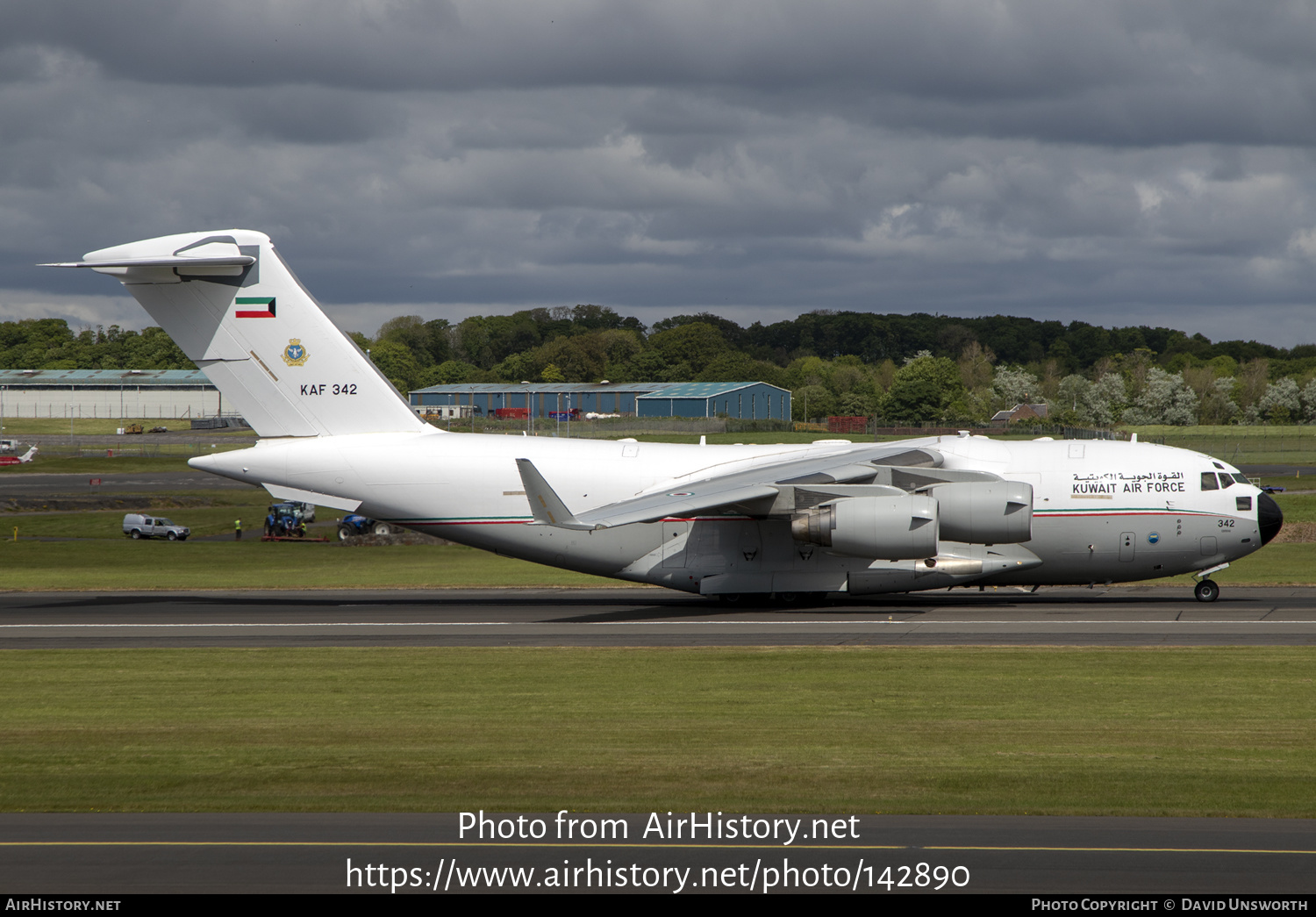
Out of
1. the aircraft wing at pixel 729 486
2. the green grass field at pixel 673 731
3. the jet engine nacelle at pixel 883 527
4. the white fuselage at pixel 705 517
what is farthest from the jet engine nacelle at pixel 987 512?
the green grass field at pixel 673 731

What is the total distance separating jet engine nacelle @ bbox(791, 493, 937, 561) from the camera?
2367 centimetres

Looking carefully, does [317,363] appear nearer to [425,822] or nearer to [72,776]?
[72,776]

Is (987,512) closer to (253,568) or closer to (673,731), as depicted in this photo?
(673,731)

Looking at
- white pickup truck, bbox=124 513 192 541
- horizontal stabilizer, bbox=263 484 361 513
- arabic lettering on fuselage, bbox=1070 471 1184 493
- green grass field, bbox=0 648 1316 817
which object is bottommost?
white pickup truck, bbox=124 513 192 541

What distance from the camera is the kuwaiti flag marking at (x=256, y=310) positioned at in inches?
1054

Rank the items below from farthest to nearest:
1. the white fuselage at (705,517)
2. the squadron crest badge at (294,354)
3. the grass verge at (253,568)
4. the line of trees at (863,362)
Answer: the line of trees at (863,362) → the grass verge at (253,568) → the squadron crest badge at (294,354) → the white fuselage at (705,517)

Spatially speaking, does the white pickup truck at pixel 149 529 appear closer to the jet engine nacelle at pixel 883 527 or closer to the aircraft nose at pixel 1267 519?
the jet engine nacelle at pixel 883 527

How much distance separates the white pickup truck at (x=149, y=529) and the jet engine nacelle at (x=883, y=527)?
122ft

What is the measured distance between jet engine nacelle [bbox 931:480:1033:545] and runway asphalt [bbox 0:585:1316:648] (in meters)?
1.70

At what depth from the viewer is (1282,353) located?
558ft

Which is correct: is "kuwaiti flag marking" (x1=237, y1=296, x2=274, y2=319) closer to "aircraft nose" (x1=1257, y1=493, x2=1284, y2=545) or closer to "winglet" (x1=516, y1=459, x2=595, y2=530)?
"winglet" (x1=516, y1=459, x2=595, y2=530)

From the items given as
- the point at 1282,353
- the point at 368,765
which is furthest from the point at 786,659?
the point at 1282,353

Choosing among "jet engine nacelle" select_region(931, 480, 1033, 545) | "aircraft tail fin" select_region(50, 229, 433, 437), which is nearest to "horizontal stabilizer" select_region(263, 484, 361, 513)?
"aircraft tail fin" select_region(50, 229, 433, 437)

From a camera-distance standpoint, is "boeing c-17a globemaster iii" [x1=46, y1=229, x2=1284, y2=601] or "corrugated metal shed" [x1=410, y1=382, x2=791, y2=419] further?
"corrugated metal shed" [x1=410, y1=382, x2=791, y2=419]
